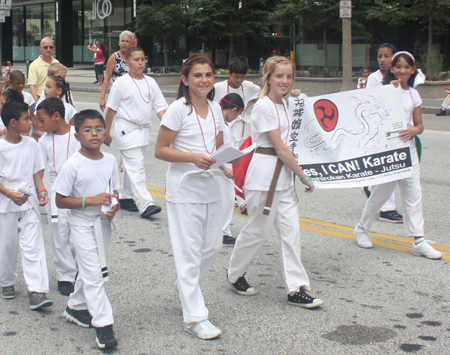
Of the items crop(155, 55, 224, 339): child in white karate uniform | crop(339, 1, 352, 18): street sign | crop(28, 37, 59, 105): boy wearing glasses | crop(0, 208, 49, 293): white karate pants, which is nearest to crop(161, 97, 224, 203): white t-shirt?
crop(155, 55, 224, 339): child in white karate uniform

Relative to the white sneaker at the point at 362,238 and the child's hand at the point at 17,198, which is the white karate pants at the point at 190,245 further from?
the white sneaker at the point at 362,238

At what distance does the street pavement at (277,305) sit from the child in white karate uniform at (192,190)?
0.94 feet

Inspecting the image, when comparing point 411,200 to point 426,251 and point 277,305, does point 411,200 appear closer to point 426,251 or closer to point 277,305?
point 426,251

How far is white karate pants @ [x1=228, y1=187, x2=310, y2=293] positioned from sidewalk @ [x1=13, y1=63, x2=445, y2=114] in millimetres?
13738

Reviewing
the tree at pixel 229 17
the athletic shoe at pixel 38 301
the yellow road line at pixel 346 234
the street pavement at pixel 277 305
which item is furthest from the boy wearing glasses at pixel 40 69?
the tree at pixel 229 17

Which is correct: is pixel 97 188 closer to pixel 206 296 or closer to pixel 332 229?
pixel 206 296

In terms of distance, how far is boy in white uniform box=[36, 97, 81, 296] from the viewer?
454cm

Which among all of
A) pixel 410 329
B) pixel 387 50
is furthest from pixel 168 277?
pixel 387 50

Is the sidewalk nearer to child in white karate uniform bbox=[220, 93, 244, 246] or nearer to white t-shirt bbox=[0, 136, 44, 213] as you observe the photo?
child in white karate uniform bbox=[220, 93, 244, 246]

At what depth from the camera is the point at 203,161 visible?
3691 millimetres

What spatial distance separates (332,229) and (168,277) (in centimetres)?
210

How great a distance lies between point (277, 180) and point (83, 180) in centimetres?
132

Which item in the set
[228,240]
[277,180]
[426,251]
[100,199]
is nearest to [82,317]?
[100,199]

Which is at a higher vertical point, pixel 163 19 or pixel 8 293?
pixel 163 19
